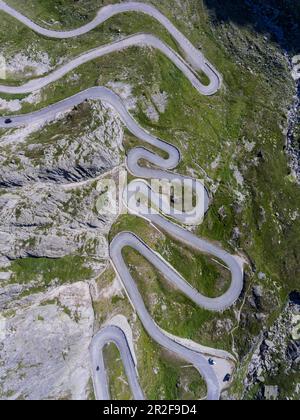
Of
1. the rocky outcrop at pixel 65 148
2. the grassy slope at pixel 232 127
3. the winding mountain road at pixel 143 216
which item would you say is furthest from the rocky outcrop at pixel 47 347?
the rocky outcrop at pixel 65 148

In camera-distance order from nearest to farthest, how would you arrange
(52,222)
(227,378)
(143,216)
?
(52,222), (227,378), (143,216)

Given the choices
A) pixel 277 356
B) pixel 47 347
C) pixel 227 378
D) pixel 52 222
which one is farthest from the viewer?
pixel 277 356

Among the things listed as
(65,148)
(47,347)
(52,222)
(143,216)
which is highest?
(65,148)

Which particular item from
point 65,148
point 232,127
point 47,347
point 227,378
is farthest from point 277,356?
point 65,148

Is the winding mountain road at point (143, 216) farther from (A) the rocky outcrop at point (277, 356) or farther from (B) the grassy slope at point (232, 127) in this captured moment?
(A) the rocky outcrop at point (277, 356)

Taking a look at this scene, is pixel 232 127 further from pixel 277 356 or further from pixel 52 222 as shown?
pixel 277 356

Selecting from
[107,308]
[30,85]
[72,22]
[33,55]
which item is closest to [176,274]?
[107,308]

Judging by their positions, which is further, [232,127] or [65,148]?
[232,127]

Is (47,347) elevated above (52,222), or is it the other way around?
(52,222)
